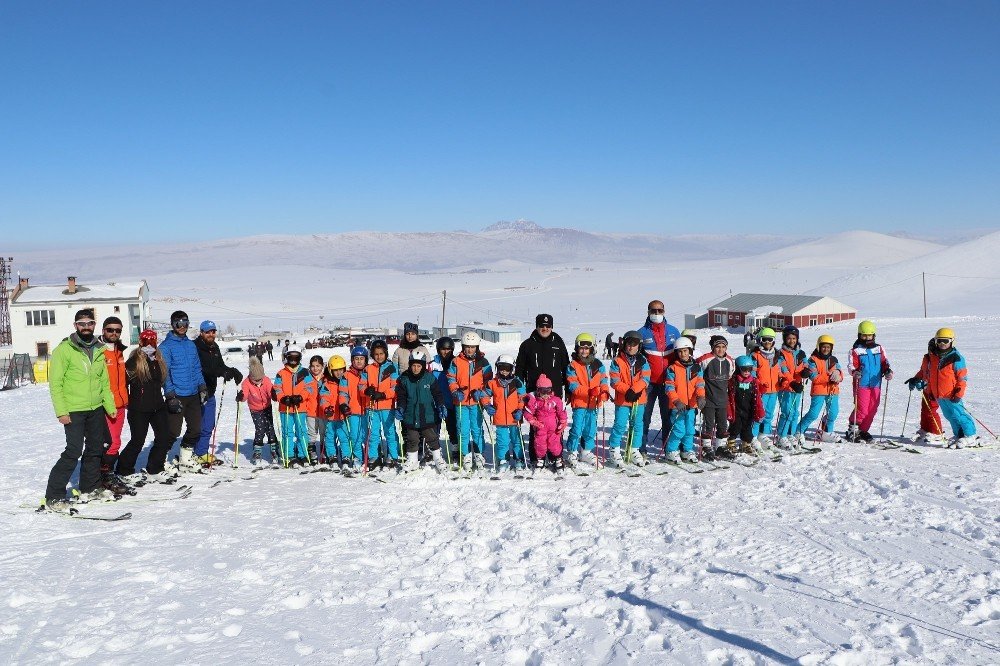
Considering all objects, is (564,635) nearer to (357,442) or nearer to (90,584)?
(90,584)

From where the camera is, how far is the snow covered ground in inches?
157

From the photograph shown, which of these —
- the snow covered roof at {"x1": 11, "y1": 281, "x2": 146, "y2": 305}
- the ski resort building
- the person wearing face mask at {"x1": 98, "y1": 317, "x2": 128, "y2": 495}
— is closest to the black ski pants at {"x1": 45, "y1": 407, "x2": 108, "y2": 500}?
the person wearing face mask at {"x1": 98, "y1": 317, "x2": 128, "y2": 495}

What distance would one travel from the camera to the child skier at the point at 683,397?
26.5 ft

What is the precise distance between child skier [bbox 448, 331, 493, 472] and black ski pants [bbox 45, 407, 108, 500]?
3557mm

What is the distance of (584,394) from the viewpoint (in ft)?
26.4

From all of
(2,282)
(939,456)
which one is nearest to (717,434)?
(939,456)

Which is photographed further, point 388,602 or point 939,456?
point 939,456

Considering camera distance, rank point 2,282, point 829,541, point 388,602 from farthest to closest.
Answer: point 2,282 → point 829,541 → point 388,602

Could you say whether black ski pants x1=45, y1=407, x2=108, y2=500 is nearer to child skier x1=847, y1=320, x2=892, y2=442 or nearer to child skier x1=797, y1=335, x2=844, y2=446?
child skier x1=797, y1=335, x2=844, y2=446

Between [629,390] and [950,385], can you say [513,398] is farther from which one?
[950,385]

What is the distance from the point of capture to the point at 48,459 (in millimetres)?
9086

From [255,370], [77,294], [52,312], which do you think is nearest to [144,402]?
[255,370]

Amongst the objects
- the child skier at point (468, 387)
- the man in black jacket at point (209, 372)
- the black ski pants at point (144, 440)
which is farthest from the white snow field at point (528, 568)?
the child skier at point (468, 387)

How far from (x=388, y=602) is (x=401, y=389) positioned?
3.69 meters
